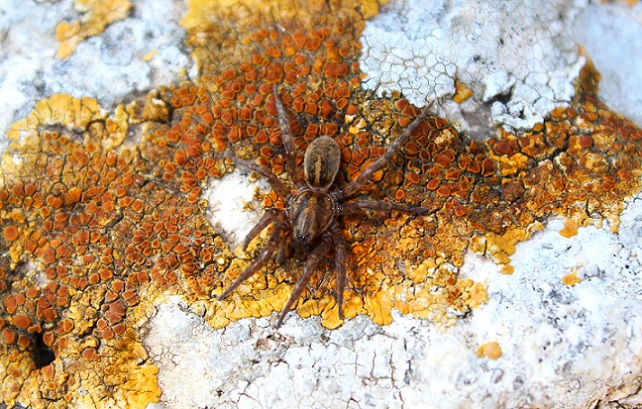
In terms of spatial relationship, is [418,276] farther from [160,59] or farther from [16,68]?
[16,68]

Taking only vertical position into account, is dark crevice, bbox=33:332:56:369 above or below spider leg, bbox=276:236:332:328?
below

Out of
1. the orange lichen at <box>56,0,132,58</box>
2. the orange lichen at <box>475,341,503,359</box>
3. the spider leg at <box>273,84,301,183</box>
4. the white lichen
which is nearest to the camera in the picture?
the orange lichen at <box>475,341,503,359</box>

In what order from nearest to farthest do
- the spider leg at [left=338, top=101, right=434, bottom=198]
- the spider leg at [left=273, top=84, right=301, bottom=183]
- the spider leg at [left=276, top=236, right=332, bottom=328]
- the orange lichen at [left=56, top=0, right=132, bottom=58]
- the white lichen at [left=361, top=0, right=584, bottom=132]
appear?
the spider leg at [left=276, top=236, right=332, bottom=328] → the spider leg at [left=338, top=101, right=434, bottom=198] → the spider leg at [left=273, top=84, right=301, bottom=183] → the white lichen at [left=361, top=0, right=584, bottom=132] → the orange lichen at [left=56, top=0, right=132, bottom=58]

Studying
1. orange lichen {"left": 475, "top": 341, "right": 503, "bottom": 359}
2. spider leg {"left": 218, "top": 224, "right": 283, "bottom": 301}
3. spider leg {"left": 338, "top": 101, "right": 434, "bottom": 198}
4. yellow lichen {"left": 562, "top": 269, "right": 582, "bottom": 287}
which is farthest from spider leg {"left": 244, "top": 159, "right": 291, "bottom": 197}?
yellow lichen {"left": 562, "top": 269, "right": 582, "bottom": 287}

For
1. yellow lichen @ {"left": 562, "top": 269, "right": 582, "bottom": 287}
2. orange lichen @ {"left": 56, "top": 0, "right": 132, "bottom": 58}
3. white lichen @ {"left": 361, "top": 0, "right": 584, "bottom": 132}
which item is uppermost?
white lichen @ {"left": 361, "top": 0, "right": 584, "bottom": 132}

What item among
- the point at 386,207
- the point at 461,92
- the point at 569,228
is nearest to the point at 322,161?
the point at 386,207

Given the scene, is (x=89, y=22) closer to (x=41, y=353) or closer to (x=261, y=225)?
(x=261, y=225)

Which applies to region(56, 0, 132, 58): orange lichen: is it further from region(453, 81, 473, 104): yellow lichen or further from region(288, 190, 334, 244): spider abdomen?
region(453, 81, 473, 104): yellow lichen
